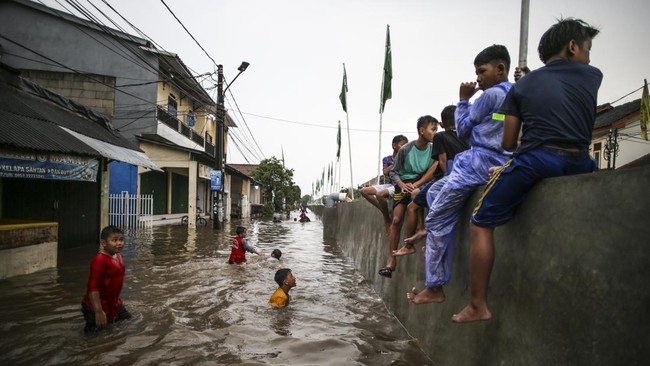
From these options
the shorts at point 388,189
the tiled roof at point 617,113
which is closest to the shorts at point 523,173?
the shorts at point 388,189

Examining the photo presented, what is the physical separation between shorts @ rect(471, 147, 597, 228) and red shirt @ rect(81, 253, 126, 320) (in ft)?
13.8

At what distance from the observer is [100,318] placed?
435 centimetres

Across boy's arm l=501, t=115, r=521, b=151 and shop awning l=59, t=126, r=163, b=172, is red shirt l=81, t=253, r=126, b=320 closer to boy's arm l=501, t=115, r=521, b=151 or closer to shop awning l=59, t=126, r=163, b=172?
boy's arm l=501, t=115, r=521, b=151

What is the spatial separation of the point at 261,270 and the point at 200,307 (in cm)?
323

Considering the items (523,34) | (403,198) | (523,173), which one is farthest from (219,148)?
(523,173)

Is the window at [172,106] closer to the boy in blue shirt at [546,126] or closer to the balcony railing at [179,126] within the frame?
the balcony railing at [179,126]

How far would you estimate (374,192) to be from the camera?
19.5ft

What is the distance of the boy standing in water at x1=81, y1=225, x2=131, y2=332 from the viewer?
14.3ft

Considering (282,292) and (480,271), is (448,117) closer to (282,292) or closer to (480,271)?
(480,271)

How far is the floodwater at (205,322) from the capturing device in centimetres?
390

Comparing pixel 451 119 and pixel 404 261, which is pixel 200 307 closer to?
pixel 404 261

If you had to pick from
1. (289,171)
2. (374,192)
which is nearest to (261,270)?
(374,192)

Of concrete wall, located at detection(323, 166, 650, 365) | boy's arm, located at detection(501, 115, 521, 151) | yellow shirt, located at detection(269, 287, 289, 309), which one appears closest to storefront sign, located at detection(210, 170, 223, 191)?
yellow shirt, located at detection(269, 287, 289, 309)

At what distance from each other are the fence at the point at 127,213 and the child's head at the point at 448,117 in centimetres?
1761
